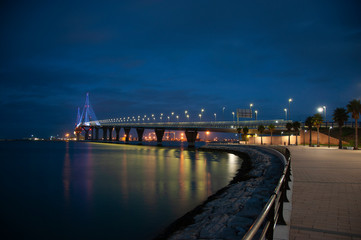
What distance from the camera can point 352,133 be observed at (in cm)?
6819

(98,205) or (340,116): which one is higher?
(340,116)

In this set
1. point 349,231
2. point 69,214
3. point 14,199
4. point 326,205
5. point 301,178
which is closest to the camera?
point 349,231

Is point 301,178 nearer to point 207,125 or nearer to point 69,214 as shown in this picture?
point 69,214

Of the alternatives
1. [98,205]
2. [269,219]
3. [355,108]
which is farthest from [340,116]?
[269,219]

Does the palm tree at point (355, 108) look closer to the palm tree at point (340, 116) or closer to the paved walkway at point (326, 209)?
the palm tree at point (340, 116)

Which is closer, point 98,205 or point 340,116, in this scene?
point 98,205

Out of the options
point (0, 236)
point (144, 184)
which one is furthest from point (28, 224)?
point (144, 184)

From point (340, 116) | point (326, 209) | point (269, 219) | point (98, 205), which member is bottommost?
point (98, 205)

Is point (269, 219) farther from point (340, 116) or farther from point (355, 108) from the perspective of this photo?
point (340, 116)

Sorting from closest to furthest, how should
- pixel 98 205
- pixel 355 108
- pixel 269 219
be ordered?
pixel 269 219 → pixel 98 205 → pixel 355 108

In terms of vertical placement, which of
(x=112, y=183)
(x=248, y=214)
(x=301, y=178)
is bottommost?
(x=112, y=183)

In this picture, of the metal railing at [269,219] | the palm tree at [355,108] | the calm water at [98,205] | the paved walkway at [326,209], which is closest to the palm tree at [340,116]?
the palm tree at [355,108]

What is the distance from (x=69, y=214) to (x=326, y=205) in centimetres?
1202

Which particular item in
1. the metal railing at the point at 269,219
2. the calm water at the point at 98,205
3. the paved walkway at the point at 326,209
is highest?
the metal railing at the point at 269,219
